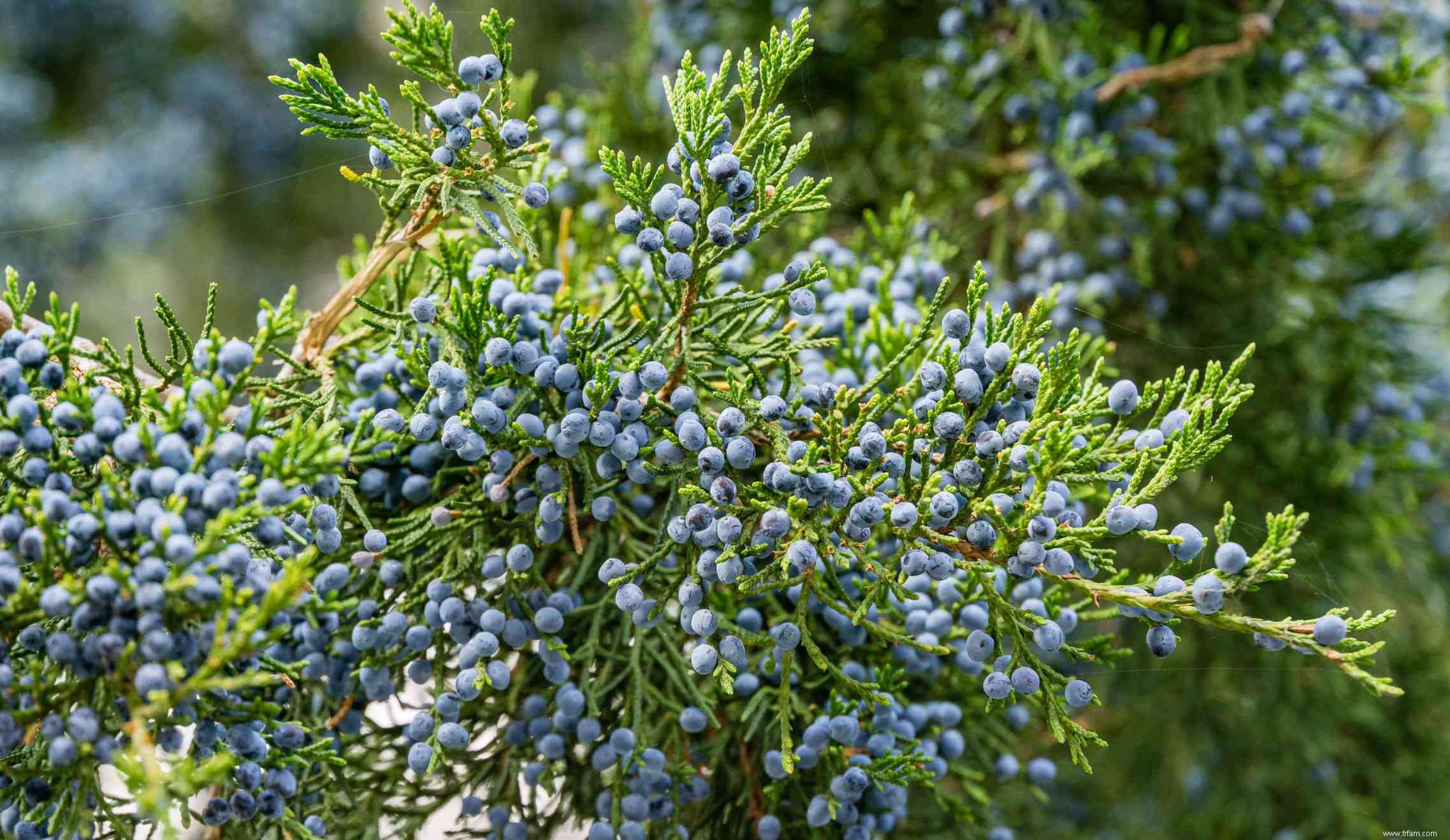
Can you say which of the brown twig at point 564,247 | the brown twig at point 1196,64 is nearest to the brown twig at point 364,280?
the brown twig at point 564,247

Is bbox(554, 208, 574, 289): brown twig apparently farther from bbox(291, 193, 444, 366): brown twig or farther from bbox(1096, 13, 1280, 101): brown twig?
bbox(1096, 13, 1280, 101): brown twig

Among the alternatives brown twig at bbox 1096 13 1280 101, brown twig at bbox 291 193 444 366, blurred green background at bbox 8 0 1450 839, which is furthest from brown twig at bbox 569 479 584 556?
brown twig at bbox 1096 13 1280 101

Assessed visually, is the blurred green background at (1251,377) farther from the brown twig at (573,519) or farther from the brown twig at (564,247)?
the brown twig at (573,519)

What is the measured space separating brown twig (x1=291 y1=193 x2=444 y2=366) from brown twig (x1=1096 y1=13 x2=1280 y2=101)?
1110 millimetres

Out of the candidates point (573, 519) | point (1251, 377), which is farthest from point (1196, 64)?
point (573, 519)

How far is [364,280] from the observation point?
0.95 metres

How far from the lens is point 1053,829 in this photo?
1.92m

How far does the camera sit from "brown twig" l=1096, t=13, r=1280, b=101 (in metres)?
1.56

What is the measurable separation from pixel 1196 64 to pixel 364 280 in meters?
1.31

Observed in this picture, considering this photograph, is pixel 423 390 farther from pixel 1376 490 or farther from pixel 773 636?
pixel 1376 490

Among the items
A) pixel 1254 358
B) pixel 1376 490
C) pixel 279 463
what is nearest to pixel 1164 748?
pixel 1376 490

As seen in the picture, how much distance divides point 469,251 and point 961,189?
0.89m

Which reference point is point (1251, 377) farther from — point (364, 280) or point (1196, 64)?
point (364, 280)

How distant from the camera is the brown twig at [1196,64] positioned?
1.56 meters
